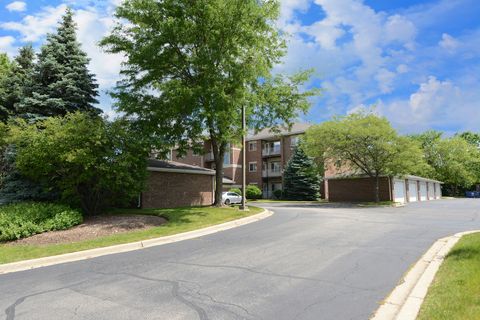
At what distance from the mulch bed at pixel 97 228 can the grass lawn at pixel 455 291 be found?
1036cm

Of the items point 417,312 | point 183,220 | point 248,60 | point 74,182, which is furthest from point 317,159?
point 417,312

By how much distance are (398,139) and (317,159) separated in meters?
6.90

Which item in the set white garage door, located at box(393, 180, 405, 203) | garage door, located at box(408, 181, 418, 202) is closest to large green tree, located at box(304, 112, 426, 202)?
white garage door, located at box(393, 180, 405, 203)

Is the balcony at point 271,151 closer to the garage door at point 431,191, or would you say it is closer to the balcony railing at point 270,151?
the balcony railing at point 270,151

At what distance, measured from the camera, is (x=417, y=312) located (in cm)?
498

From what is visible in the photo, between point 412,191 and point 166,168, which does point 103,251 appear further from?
point 412,191

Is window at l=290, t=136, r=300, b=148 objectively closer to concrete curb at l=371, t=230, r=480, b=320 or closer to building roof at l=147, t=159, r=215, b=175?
building roof at l=147, t=159, r=215, b=175

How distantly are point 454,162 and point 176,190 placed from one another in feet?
182

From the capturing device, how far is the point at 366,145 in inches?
1225

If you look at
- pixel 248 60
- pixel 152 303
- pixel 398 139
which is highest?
pixel 248 60

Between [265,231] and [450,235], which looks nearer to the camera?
[450,235]

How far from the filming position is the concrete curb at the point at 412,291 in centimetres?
506

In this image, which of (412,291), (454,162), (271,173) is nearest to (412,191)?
(271,173)

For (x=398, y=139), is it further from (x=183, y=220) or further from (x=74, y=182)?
(x=74, y=182)
